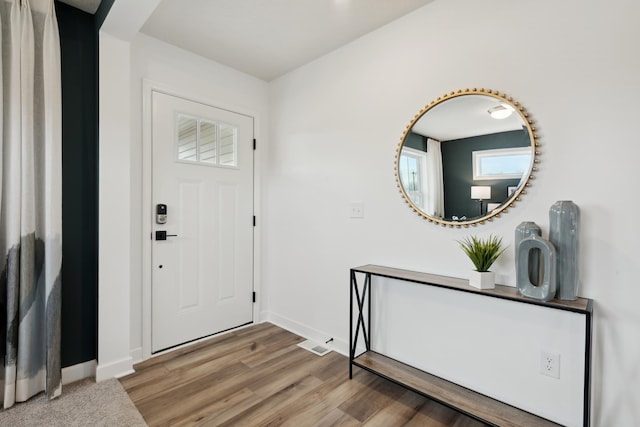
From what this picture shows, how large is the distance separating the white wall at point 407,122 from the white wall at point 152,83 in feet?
1.83

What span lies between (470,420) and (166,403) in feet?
5.89

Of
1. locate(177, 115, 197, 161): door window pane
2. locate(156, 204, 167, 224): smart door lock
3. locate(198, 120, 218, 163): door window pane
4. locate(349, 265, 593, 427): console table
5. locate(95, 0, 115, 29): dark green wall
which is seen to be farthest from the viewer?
locate(198, 120, 218, 163): door window pane

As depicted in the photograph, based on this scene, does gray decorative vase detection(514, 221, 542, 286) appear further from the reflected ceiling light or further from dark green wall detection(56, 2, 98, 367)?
dark green wall detection(56, 2, 98, 367)

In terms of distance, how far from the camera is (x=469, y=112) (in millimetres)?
1947

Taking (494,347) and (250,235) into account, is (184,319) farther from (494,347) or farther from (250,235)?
(494,347)

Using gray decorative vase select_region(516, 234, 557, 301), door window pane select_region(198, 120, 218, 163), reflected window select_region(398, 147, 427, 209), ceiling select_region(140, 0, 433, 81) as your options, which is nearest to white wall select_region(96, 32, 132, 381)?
ceiling select_region(140, 0, 433, 81)

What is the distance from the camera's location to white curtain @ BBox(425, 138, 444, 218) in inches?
81.4

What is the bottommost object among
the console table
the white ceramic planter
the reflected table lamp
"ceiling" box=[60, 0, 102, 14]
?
the console table

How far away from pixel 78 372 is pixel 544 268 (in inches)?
116

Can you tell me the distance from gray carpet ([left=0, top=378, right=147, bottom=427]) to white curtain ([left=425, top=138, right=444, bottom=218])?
2107 millimetres

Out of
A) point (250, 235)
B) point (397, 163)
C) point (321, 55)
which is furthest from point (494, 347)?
point (321, 55)

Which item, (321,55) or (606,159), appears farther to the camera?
(321,55)

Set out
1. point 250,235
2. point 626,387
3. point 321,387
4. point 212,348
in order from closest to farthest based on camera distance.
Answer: point 626,387
point 321,387
point 212,348
point 250,235

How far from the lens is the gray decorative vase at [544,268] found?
1493mm
